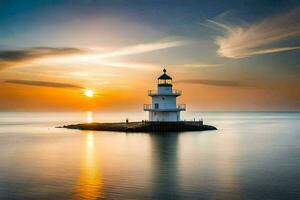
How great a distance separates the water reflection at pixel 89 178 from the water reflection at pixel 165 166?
2749 mm

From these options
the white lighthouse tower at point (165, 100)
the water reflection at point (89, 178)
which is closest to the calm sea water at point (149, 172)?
the water reflection at point (89, 178)

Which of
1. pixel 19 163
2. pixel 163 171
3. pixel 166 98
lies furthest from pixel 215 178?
pixel 166 98

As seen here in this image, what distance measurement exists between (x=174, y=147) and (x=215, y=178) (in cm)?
1488

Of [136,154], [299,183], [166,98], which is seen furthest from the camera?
[166,98]

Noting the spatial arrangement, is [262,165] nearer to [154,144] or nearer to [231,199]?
[231,199]

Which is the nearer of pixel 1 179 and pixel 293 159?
pixel 1 179

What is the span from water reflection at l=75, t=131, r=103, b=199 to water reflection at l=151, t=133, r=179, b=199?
2.75 m

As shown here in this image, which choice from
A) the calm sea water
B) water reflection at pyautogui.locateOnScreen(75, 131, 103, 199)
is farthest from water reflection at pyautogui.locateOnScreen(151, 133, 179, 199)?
water reflection at pyautogui.locateOnScreen(75, 131, 103, 199)

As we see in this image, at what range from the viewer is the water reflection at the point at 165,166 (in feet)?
59.3

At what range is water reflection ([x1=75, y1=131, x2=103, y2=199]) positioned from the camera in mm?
17656

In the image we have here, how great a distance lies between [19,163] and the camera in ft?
88.7

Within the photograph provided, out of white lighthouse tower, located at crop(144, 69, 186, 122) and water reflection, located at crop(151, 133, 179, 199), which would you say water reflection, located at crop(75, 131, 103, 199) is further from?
white lighthouse tower, located at crop(144, 69, 186, 122)

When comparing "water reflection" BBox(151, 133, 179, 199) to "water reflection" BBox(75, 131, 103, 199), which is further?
"water reflection" BBox(151, 133, 179, 199)

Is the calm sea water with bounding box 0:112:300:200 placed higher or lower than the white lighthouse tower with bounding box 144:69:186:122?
lower
